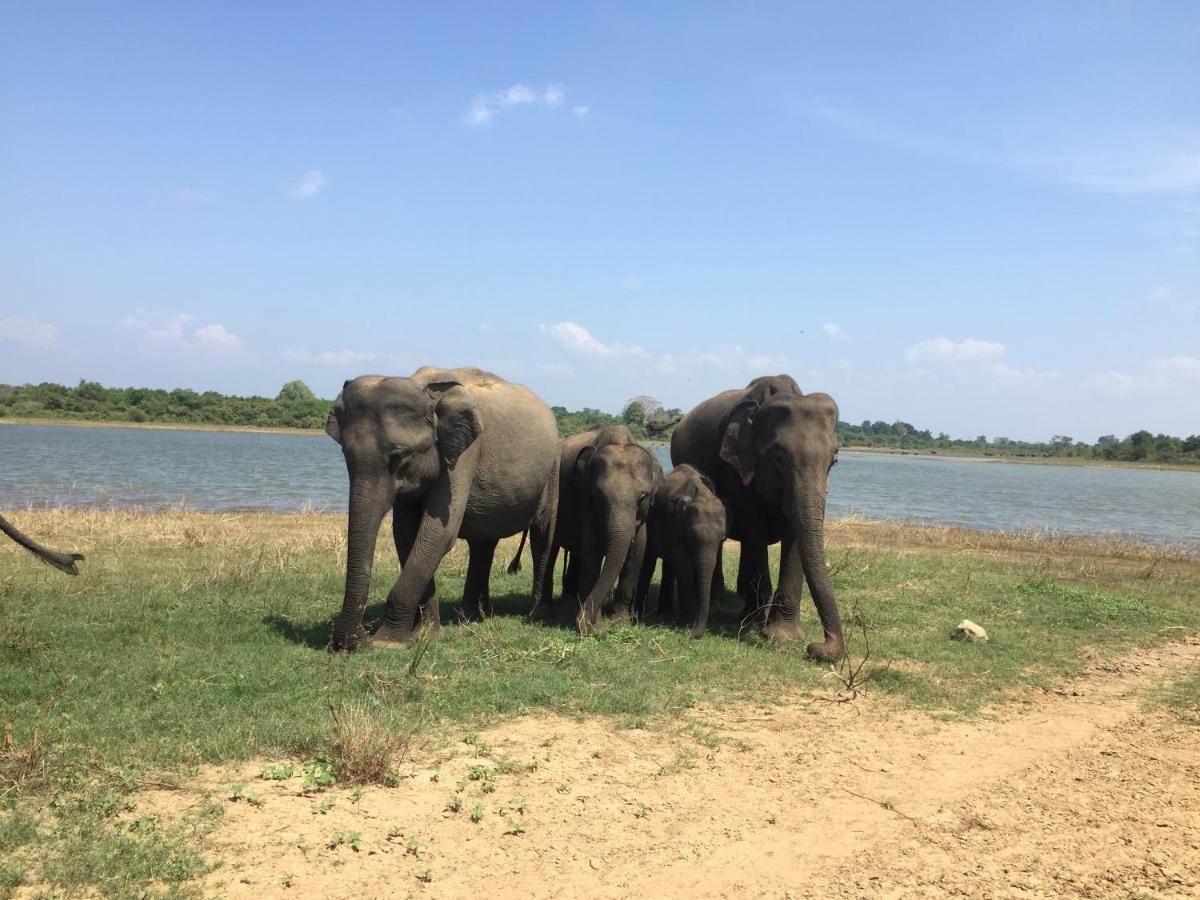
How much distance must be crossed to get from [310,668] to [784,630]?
5.59 meters

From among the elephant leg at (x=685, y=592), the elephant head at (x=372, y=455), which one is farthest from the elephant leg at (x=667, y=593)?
the elephant head at (x=372, y=455)

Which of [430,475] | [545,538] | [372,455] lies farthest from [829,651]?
[372,455]

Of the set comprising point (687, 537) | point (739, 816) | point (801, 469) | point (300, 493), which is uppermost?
point (801, 469)

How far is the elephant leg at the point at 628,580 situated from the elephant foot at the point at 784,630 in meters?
1.70

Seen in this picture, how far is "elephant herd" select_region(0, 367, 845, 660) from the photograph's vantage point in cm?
925

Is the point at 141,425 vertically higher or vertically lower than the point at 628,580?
lower

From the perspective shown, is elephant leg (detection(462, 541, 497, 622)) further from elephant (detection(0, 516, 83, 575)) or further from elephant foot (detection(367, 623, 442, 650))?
elephant (detection(0, 516, 83, 575))

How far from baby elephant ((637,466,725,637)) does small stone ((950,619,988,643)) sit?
3149 mm

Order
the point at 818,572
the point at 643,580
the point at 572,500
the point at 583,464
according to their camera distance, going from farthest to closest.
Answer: the point at 572,500, the point at 643,580, the point at 583,464, the point at 818,572

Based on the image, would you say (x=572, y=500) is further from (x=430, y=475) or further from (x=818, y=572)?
(x=818, y=572)

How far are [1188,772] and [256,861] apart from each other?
6.63 meters

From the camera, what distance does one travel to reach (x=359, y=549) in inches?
357

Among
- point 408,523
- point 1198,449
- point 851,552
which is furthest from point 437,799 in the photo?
point 1198,449

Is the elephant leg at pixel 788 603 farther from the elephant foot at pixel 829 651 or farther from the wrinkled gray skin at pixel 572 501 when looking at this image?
the wrinkled gray skin at pixel 572 501
